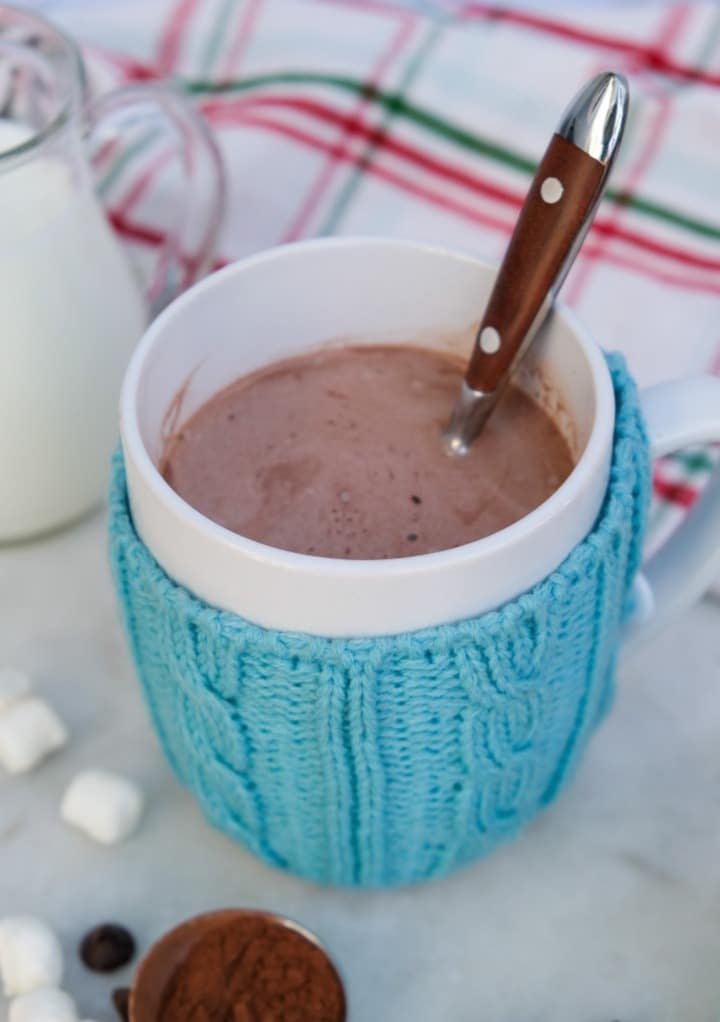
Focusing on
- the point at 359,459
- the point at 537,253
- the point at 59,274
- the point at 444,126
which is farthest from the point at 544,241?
the point at 444,126

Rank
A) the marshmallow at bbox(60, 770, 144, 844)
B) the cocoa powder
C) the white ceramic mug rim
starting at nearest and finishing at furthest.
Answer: the white ceramic mug rim → the cocoa powder → the marshmallow at bbox(60, 770, 144, 844)

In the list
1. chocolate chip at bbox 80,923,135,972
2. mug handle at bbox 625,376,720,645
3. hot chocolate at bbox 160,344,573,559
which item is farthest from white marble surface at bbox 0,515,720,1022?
hot chocolate at bbox 160,344,573,559

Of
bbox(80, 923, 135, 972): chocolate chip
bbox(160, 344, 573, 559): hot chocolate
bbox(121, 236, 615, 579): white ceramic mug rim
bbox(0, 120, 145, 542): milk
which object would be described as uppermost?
bbox(121, 236, 615, 579): white ceramic mug rim

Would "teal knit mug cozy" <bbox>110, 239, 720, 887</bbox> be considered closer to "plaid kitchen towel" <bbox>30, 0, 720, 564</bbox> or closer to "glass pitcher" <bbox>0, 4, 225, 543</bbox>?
"glass pitcher" <bbox>0, 4, 225, 543</bbox>

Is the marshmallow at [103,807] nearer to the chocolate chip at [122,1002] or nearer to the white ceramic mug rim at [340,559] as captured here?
the chocolate chip at [122,1002]

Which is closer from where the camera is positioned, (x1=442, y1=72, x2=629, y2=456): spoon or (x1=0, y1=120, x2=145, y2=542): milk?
(x1=442, y1=72, x2=629, y2=456): spoon

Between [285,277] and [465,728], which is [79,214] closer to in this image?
[285,277]
